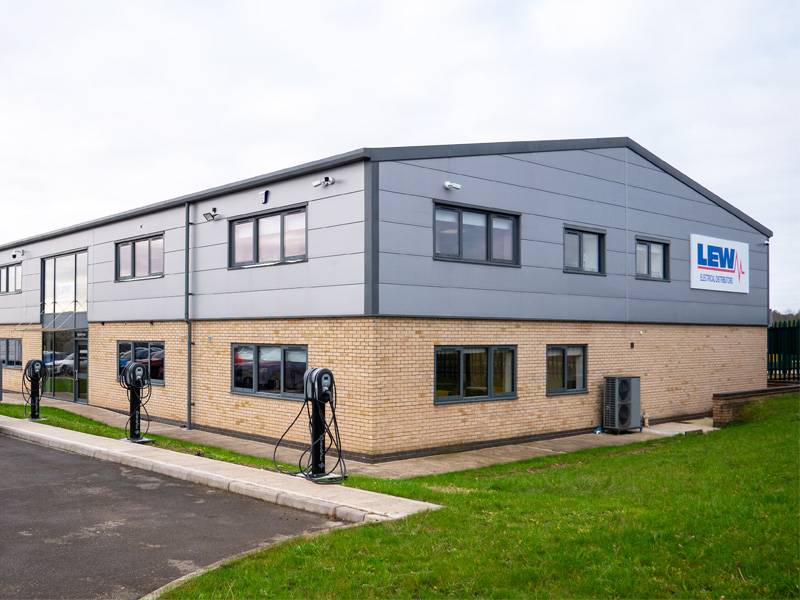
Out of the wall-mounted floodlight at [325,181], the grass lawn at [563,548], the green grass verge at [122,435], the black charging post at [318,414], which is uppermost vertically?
the wall-mounted floodlight at [325,181]

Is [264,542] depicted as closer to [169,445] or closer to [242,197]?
[169,445]

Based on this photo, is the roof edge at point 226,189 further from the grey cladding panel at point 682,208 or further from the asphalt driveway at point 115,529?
the grey cladding panel at point 682,208

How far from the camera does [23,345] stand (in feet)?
94.3

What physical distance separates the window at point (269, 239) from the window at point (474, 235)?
9.26 feet

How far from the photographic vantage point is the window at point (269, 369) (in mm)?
15983

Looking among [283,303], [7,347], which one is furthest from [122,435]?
[7,347]

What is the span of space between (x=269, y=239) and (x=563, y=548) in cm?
1141

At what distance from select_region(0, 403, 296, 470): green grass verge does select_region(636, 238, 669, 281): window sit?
11229 mm

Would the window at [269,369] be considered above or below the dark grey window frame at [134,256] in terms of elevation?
below

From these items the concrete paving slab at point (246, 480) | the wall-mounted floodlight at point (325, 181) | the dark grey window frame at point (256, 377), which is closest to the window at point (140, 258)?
the dark grey window frame at point (256, 377)

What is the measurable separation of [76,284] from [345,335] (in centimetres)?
1384

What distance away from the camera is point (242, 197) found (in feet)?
57.6

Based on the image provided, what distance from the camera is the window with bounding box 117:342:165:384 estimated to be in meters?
20.5

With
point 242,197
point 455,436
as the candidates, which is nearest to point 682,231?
point 455,436
